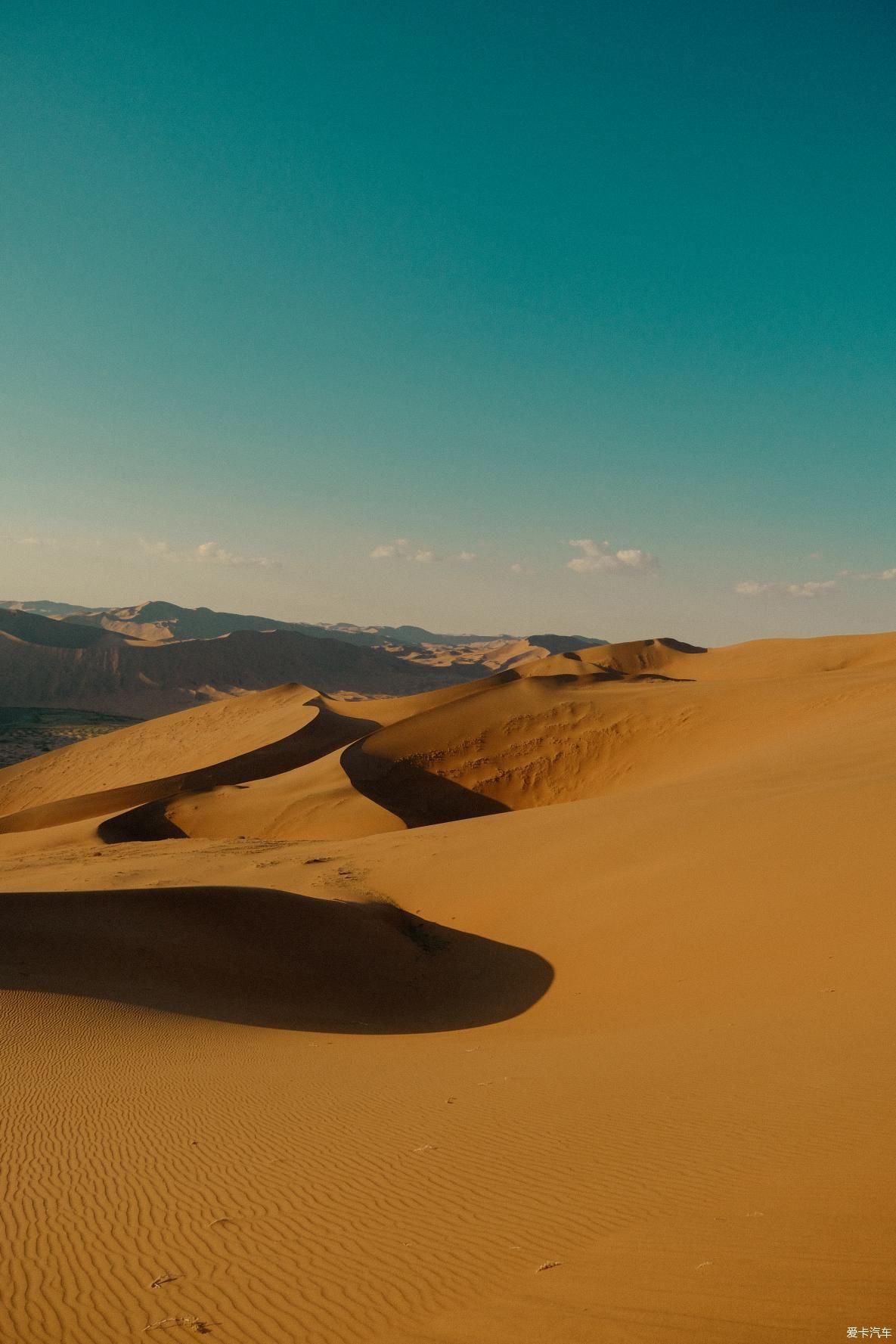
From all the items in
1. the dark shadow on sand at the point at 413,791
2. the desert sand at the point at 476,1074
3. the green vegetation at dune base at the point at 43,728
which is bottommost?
the green vegetation at dune base at the point at 43,728

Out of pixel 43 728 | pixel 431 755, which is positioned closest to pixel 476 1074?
pixel 431 755

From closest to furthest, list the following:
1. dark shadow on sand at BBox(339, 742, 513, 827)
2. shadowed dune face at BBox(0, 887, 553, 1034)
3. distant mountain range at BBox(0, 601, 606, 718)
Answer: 1. shadowed dune face at BBox(0, 887, 553, 1034)
2. dark shadow on sand at BBox(339, 742, 513, 827)
3. distant mountain range at BBox(0, 601, 606, 718)

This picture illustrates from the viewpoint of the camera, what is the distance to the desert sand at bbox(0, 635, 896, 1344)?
12.6 feet

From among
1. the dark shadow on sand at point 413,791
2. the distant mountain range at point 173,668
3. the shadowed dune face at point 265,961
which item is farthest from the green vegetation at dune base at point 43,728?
the shadowed dune face at point 265,961

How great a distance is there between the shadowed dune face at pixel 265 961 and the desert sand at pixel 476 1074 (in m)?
Result: 0.06

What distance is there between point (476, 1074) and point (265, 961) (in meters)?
6.31

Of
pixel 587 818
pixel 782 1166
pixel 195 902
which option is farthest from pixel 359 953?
pixel 782 1166

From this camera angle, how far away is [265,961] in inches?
531

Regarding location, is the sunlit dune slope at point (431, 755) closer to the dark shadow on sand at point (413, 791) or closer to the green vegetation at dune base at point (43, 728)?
the dark shadow on sand at point (413, 791)

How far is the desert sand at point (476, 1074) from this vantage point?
151 inches

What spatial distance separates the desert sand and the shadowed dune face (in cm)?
6

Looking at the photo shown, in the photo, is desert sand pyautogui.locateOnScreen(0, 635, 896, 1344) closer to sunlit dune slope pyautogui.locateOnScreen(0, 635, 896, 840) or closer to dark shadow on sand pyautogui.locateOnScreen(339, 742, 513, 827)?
sunlit dune slope pyautogui.locateOnScreen(0, 635, 896, 840)

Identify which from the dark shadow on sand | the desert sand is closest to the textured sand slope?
the dark shadow on sand

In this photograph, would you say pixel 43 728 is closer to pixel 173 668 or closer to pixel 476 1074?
pixel 173 668
